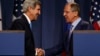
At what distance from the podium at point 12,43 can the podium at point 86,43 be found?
46cm

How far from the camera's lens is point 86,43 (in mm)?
3062

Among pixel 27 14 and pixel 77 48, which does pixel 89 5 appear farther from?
pixel 77 48

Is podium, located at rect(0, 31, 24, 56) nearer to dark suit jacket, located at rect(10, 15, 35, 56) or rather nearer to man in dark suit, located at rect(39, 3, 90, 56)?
dark suit jacket, located at rect(10, 15, 35, 56)

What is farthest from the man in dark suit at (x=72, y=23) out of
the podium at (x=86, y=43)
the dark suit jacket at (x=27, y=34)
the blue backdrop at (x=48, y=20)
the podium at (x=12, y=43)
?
the blue backdrop at (x=48, y=20)

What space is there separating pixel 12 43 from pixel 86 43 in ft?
2.08

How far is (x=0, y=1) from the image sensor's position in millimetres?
6344

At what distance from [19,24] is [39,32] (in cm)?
310

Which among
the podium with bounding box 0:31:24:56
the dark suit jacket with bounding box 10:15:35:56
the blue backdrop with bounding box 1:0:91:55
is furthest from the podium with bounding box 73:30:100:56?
the blue backdrop with bounding box 1:0:91:55

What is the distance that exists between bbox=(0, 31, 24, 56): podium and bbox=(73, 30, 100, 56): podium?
461 millimetres

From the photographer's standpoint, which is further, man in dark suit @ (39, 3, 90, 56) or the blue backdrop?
the blue backdrop

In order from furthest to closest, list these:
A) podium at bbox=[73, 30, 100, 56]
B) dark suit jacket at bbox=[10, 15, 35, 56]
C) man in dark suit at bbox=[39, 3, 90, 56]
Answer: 1. man in dark suit at bbox=[39, 3, 90, 56]
2. dark suit jacket at bbox=[10, 15, 35, 56]
3. podium at bbox=[73, 30, 100, 56]

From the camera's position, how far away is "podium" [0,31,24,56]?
3049 millimetres

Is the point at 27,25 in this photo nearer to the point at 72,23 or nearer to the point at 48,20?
the point at 72,23

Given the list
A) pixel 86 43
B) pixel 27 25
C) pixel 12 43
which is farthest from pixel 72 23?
pixel 12 43
